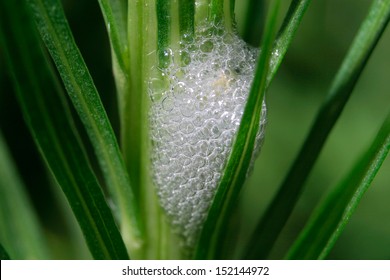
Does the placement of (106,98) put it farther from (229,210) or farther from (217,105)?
(229,210)

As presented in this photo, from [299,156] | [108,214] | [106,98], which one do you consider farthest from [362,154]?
[106,98]

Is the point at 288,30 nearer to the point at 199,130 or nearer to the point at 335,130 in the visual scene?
the point at 199,130

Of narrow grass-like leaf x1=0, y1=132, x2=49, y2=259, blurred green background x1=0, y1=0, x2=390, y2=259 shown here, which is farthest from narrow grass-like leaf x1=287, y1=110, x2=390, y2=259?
blurred green background x1=0, y1=0, x2=390, y2=259

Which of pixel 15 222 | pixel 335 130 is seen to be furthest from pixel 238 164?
pixel 335 130

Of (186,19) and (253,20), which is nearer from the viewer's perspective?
(186,19)

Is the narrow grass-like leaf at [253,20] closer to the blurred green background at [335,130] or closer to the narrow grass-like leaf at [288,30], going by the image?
the narrow grass-like leaf at [288,30]

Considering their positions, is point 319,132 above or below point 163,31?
below

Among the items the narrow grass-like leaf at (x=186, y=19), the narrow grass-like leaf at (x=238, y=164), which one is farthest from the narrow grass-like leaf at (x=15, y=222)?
the narrow grass-like leaf at (x=186, y=19)

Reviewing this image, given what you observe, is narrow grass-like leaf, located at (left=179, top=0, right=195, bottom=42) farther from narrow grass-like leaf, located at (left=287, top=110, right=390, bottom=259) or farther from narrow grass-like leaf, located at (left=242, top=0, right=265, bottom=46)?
narrow grass-like leaf, located at (left=287, top=110, right=390, bottom=259)
